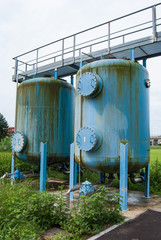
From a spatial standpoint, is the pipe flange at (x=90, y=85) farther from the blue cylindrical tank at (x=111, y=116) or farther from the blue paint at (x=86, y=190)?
the blue paint at (x=86, y=190)

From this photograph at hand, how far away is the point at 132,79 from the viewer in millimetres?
6945

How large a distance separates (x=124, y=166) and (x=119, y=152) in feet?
1.46

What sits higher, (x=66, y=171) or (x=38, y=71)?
(x=38, y=71)

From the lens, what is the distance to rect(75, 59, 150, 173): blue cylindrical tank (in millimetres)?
6621

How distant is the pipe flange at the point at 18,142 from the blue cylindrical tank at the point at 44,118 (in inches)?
6.0

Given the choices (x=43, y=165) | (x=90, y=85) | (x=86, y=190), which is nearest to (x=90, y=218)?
(x=86, y=190)

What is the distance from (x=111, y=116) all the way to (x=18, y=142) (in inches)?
170

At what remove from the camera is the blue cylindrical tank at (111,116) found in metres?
6.62

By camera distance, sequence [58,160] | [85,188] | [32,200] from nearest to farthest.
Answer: [32,200], [85,188], [58,160]

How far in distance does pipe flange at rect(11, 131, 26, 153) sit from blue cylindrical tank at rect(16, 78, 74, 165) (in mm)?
151

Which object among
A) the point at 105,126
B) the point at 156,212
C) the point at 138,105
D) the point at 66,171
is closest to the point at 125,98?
the point at 138,105

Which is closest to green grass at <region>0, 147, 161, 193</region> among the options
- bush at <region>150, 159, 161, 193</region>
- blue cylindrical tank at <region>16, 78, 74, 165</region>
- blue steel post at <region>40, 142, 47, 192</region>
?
bush at <region>150, 159, 161, 193</region>

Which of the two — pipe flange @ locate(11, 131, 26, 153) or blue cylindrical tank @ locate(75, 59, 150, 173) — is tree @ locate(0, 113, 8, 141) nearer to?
pipe flange @ locate(11, 131, 26, 153)

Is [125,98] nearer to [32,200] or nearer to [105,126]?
[105,126]
